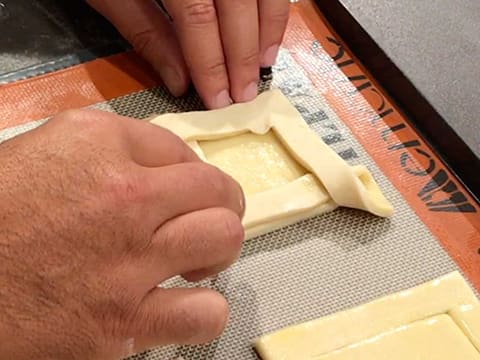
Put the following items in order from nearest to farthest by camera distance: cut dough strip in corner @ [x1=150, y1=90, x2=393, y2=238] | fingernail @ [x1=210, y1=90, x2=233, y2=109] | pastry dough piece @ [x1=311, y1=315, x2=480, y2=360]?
pastry dough piece @ [x1=311, y1=315, x2=480, y2=360], cut dough strip in corner @ [x1=150, y1=90, x2=393, y2=238], fingernail @ [x1=210, y1=90, x2=233, y2=109]

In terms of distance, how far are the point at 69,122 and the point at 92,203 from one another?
0.30ft

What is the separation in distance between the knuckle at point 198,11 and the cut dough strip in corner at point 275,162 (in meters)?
0.13

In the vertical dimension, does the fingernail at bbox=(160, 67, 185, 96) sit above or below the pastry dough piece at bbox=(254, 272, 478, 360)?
above

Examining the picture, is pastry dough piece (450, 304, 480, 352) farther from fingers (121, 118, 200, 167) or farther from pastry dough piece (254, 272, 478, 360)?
fingers (121, 118, 200, 167)

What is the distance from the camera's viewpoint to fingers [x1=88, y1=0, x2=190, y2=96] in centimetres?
116

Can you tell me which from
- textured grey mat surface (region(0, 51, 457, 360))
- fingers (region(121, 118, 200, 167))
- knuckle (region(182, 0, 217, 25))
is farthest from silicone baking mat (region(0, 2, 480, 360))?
fingers (region(121, 118, 200, 167))

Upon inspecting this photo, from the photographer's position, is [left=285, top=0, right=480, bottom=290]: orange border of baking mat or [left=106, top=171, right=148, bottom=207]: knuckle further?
[left=285, top=0, right=480, bottom=290]: orange border of baking mat

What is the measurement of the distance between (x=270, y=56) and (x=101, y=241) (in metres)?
0.60

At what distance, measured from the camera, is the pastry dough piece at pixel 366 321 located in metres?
0.88

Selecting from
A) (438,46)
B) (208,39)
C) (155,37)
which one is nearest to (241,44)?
(208,39)

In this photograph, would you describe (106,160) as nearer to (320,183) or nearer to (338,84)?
(320,183)

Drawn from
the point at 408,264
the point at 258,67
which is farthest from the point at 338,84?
the point at 408,264

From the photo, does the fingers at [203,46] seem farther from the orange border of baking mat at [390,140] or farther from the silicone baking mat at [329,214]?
the orange border of baking mat at [390,140]

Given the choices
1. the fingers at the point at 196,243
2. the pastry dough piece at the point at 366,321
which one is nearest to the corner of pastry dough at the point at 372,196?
the pastry dough piece at the point at 366,321
